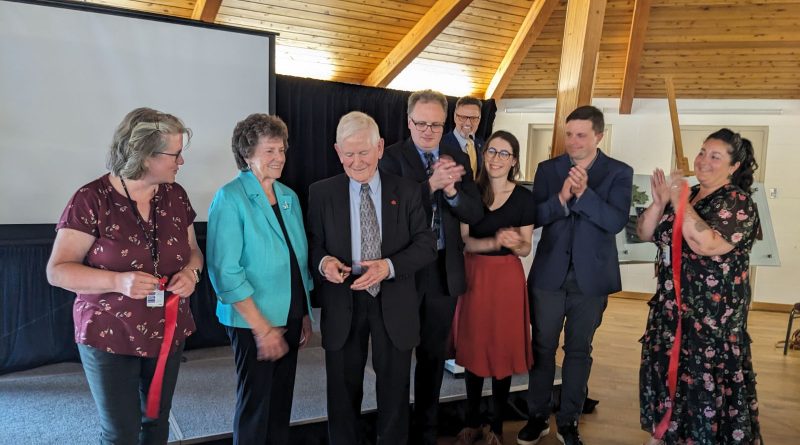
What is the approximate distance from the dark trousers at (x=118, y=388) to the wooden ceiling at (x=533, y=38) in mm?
3689

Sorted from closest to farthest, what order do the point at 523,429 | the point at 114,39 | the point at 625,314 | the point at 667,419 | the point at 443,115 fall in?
the point at 443,115 < the point at 667,419 < the point at 523,429 < the point at 114,39 < the point at 625,314

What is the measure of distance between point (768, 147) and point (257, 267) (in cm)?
677

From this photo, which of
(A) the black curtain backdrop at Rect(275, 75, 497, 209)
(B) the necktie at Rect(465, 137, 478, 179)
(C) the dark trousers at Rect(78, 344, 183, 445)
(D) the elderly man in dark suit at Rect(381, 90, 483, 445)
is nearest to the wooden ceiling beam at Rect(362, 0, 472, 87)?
(A) the black curtain backdrop at Rect(275, 75, 497, 209)

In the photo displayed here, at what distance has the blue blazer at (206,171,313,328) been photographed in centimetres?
183

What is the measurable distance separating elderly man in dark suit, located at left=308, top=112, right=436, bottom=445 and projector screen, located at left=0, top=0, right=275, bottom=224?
7.03 feet

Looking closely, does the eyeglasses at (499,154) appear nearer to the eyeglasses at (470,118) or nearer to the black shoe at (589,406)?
the eyeglasses at (470,118)

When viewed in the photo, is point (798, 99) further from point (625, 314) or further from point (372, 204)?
point (372, 204)

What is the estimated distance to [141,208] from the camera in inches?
67.4

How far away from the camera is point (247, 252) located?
1887 millimetres

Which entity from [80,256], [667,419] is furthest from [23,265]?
[667,419]

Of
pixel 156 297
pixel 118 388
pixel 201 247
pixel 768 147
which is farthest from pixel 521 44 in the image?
pixel 118 388

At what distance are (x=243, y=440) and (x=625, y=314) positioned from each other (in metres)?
5.19

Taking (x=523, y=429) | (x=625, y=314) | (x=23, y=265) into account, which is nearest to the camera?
(x=523, y=429)

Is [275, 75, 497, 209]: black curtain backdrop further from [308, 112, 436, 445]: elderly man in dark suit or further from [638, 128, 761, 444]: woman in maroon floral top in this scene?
[638, 128, 761, 444]: woman in maroon floral top
